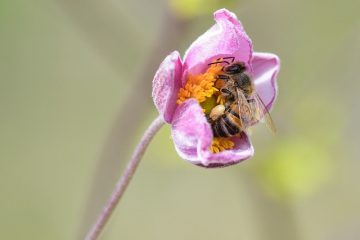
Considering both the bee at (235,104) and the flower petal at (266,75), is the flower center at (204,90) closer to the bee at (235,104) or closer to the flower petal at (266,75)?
the bee at (235,104)

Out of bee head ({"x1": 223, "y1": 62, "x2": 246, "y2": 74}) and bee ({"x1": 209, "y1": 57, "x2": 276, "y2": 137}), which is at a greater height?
bee head ({"x1": 223, "y1": 62, "x2": 246, "y2": 74})

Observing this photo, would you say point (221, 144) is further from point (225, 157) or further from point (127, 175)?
point (127, 175)

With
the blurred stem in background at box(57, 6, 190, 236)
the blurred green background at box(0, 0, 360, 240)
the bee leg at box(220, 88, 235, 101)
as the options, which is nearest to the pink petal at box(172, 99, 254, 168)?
the bee leg at box(220, 88, 235, 101)

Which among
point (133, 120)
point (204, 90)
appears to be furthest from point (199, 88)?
point (133, 120)

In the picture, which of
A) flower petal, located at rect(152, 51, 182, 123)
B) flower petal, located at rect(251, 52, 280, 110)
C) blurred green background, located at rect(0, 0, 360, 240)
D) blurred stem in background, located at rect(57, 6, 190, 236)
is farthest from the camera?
blurred green background, located at rect(0, 0, 360, 240)

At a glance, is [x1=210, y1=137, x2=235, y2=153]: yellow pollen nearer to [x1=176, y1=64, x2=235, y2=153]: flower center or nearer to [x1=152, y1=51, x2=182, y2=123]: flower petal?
[x1=176, y1=64, x2=235, y2=153]: flower center

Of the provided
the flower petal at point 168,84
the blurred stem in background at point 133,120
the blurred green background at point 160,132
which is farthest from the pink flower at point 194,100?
the blurred stem in background at point 133,120
